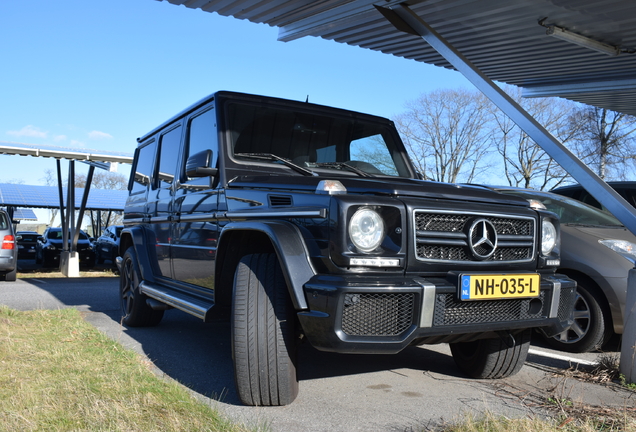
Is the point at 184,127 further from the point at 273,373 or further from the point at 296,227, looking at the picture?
the point at 273,373

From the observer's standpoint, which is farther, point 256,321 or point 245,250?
point 245,250

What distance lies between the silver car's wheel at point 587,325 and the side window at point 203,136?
321 centimetres

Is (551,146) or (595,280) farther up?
(551,146)

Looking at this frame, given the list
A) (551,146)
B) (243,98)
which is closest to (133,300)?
(243,98)

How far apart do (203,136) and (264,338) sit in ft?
6.64

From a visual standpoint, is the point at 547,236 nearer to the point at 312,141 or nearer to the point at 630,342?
the point at 630,342

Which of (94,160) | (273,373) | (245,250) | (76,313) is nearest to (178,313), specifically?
(76,313)

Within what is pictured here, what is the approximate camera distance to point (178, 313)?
275 inches

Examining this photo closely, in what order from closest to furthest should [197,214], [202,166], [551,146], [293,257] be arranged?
[293,257], [202,166], [197,214], [551,146]

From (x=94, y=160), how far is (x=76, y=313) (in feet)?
38.9

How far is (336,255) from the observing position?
2.81 meters

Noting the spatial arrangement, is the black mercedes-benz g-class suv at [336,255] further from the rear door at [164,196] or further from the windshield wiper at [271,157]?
the rear door at [164,196]

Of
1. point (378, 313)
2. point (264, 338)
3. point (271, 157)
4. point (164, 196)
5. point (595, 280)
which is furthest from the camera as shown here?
point (164, 196)

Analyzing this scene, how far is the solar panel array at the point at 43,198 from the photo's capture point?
2664cm
